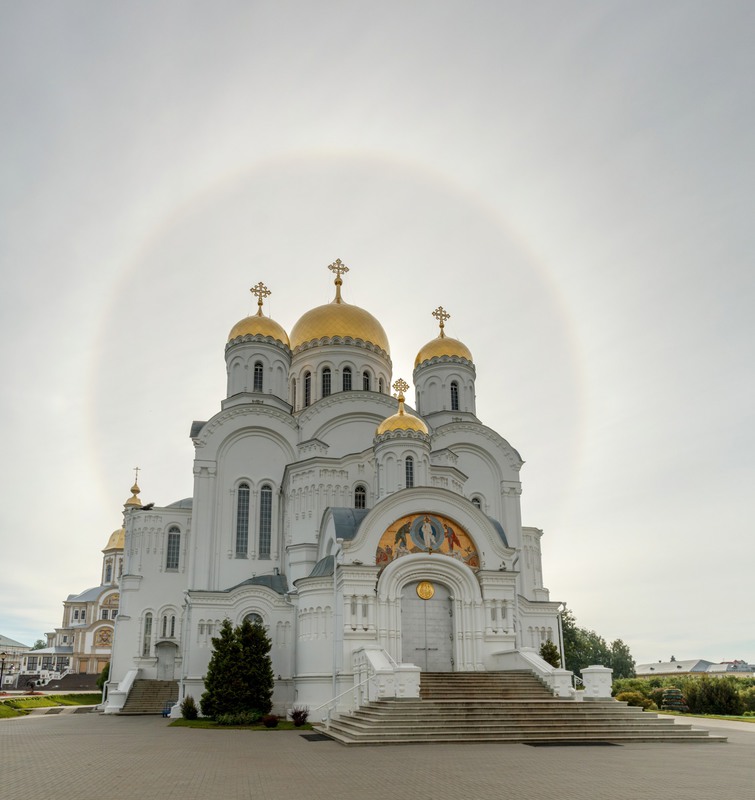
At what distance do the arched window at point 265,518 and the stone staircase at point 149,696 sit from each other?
716cm

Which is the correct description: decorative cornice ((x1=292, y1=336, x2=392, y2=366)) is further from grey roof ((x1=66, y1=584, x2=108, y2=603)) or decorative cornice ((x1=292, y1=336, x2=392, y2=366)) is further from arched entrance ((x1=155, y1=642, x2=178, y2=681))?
grey roof ((x1=66, y1=584, x2=108, y2=603))

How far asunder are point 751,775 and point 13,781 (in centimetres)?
1109

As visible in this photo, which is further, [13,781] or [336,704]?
[336,704]

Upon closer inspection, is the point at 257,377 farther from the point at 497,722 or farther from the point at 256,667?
the point at 497,722

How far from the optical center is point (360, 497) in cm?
2989

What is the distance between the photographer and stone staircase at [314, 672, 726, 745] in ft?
55.5

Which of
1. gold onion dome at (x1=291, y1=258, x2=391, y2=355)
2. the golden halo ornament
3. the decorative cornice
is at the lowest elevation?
the golden halo ornament

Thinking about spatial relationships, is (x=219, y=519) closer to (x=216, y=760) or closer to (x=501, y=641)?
(x=501, y=641)

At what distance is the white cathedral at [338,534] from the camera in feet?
78.2

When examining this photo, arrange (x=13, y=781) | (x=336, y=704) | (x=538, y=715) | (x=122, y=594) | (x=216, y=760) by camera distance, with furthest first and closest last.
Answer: (x=122, y=594) < (x=336, y=704) < (x=538, y=715) < (x=216, y=760) < (x=13, y=781)

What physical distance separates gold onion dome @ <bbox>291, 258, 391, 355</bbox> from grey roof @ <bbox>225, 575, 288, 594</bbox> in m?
11.7

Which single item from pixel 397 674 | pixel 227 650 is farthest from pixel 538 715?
pixel 227 650

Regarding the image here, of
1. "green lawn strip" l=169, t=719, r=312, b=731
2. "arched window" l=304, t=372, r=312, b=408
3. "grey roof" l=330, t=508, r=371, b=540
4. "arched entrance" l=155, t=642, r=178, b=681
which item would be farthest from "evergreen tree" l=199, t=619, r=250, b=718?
"arched window" l=304, t=372, r=312, b=408

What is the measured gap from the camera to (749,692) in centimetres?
3005
